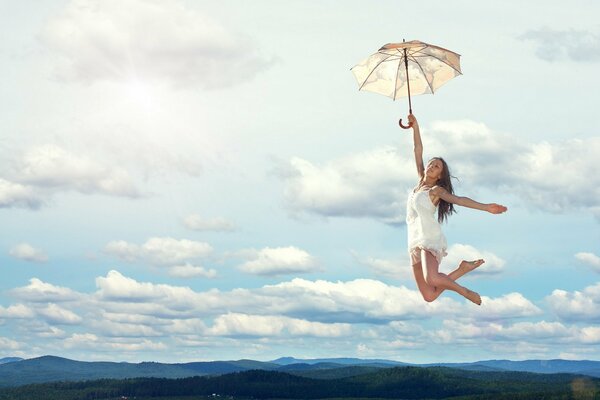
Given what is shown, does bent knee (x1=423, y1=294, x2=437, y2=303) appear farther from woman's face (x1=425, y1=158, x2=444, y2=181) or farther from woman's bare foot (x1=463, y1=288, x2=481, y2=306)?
woman's face (x1=425, y1=158, x2=444, y2=181)

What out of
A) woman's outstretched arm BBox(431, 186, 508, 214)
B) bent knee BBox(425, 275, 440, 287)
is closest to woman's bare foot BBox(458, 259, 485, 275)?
bent knee BBox(425, 275, 440, 287)

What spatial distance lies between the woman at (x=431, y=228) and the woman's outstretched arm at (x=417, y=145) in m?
0.31

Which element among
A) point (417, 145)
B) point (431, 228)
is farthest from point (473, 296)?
point (417, 145)

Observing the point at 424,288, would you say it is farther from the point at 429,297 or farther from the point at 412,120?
the point at 412,120

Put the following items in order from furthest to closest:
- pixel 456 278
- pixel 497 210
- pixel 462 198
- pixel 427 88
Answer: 1. pixel 427 88
2. pixel 456 278
3. pixel 462 198
4. pixel 497 210

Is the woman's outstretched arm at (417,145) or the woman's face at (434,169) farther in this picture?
the woman's outstretched arm at (417,145)

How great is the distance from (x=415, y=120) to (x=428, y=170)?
1.61m

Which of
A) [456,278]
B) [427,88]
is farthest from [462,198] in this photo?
[427,88]

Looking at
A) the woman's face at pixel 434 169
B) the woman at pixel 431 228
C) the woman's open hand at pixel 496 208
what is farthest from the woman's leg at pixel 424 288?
the woman's open hand at pixel 496 208

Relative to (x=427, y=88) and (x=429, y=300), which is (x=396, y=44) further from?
(x=429, y=300)

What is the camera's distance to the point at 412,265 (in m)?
22.5

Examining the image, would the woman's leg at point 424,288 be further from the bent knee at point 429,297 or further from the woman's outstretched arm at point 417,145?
the woman's outstretched arm at point 417,145

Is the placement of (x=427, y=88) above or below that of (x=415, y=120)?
above

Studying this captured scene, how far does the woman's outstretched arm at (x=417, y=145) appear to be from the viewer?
75.1 ft
